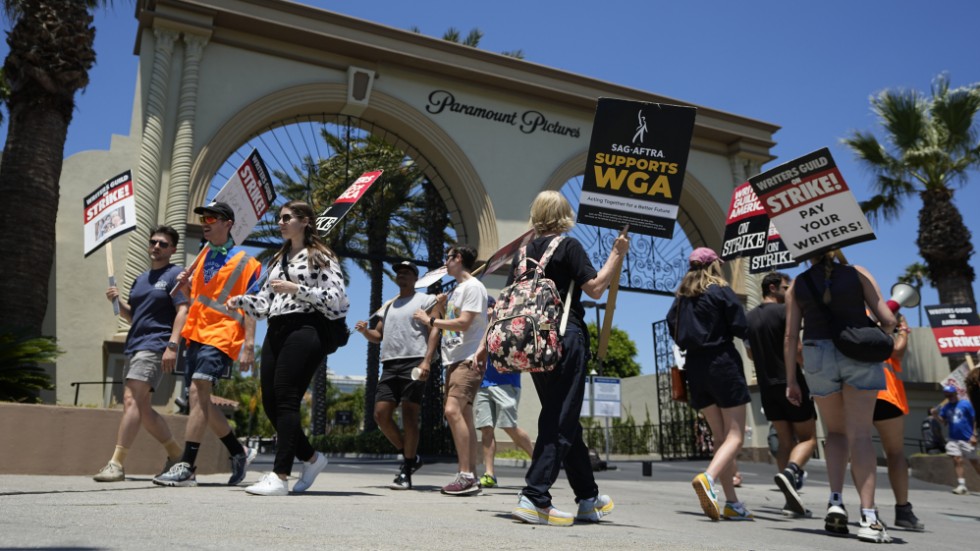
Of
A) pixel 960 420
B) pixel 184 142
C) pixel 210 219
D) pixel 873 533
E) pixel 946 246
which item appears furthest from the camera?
pixel 946 246

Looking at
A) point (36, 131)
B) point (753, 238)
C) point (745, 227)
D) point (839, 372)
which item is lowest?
point (839, 372)

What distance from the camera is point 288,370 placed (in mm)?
4641

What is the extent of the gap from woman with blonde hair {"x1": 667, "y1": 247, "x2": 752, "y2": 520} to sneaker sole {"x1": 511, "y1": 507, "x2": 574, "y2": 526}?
1.29 meters

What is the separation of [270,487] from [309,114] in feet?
42.1

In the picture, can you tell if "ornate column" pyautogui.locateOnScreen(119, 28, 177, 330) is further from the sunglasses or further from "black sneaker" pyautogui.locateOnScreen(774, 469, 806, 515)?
"black sneaker" pyautogui.locateOnScreen(774, 469, 806, 515)

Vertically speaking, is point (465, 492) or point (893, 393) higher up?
point (893, 393)

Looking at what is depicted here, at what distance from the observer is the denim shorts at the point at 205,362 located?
5.25m

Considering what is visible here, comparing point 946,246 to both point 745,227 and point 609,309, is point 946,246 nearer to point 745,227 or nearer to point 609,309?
point 745,227

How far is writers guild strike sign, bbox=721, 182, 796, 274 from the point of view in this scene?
363 inches

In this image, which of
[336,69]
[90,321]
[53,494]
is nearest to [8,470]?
[53,494]

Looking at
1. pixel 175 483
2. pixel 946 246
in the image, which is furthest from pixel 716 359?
pixel 946 246

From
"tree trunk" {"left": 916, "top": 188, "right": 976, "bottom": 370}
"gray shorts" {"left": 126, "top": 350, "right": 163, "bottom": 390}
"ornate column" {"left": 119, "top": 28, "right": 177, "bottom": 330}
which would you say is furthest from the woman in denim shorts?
"tree trunk" {"left": 916, "top": 188, "right": 976, "bottom": 370}

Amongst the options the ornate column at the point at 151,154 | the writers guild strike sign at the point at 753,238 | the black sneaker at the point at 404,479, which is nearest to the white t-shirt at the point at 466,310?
the black sneaker at the point at 404,479

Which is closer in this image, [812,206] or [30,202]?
[812,206]
